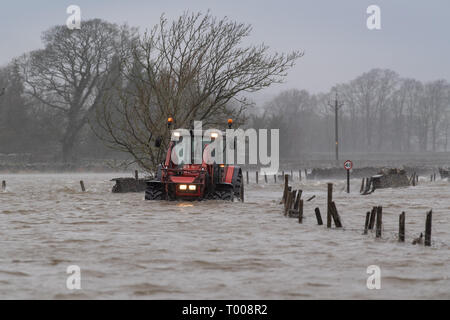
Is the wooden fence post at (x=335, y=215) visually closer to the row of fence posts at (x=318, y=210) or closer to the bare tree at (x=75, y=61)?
the row of fence posts at (x=318, y=210)

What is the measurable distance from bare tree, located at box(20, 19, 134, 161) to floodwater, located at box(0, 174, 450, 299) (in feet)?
133

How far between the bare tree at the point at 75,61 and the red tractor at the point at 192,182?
117ft

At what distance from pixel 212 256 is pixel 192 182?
36.2 feet

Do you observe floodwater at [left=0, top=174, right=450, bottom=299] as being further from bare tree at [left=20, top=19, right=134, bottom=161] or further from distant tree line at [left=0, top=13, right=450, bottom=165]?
bare tree at [left=20, top=19, right=134, bottom=161]

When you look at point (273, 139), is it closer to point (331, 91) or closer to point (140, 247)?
point (331, 91)

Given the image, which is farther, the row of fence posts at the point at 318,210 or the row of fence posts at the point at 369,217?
the row of fence posts at the point at 318,210

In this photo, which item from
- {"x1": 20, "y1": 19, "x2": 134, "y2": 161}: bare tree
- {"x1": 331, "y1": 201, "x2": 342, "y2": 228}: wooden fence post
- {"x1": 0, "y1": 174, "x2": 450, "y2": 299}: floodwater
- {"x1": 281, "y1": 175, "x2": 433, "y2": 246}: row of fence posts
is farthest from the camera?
{"x1": 20, "y1": 19, "x2": 134, "y2": 161}: bare tree

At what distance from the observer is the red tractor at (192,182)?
2241cm

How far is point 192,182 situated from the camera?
73.2 feet

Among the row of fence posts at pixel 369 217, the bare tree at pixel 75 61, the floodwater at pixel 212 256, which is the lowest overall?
the floodwater at pixel 212 256

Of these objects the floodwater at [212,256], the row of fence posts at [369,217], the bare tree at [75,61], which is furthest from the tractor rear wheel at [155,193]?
the bare tree at [75,61]

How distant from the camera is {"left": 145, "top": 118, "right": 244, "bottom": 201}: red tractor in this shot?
22406 mm

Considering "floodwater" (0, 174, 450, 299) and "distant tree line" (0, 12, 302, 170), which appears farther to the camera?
"distant tree line" (0, 12, 302, 170)

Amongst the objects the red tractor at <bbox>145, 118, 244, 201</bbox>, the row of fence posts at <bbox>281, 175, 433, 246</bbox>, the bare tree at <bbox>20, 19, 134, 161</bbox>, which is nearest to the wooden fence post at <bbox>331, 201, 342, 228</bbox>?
the row of fence posts at <bbox>281, 175, 433, 246</bbox>
